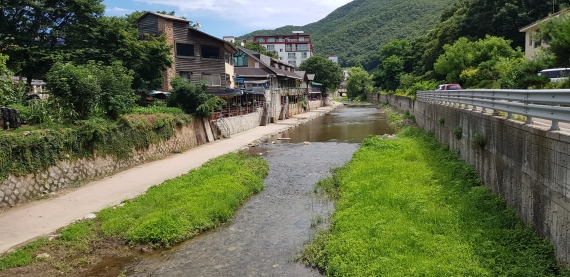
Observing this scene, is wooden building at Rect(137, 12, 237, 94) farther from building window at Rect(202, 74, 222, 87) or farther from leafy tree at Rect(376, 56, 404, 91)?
leafy tree at Rect(376, 56, 404, 91)

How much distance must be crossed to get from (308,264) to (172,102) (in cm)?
2088

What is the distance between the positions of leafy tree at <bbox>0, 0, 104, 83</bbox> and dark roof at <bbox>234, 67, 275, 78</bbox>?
31.4 metres

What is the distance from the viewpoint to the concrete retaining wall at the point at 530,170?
Answer: 600 centimetres

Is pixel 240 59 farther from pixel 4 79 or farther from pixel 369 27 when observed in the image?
pixel 369 27

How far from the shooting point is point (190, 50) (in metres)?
35.9

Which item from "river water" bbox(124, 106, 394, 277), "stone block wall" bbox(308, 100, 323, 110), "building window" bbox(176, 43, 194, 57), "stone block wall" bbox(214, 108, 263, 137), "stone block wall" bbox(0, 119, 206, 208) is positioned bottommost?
"river water" bbox(124, 106, 394, 277)

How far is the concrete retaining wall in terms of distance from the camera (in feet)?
19.7

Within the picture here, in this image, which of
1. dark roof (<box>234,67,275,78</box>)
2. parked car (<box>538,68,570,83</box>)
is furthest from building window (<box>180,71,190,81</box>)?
parked car (<box>538,68,570,83</box>)

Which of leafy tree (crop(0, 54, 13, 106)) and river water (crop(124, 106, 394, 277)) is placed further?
leafy tree (crop(0, 54, 13, 106))

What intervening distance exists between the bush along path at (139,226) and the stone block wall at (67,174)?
3.23 m

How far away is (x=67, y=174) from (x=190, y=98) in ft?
42.3

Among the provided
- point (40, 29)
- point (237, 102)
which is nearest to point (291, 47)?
point (237, 102)

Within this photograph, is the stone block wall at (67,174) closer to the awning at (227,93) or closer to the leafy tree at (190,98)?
the leafy tree at (190,98)

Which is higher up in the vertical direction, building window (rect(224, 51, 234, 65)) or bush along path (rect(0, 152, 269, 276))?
building window (rect(224, 51, 234, 65))
